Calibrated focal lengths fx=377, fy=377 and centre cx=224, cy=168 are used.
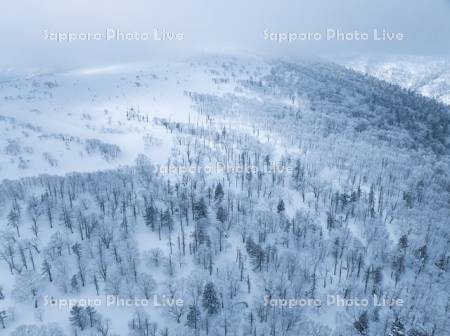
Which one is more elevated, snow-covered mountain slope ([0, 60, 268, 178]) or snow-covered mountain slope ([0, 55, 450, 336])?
snow-covered mountain slope ([0, 60, 268, 178])

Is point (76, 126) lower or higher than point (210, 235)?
higher

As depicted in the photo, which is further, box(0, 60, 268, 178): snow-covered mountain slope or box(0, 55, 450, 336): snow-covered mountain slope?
box(0, 60, 268, 178): snow-covered mountain slope

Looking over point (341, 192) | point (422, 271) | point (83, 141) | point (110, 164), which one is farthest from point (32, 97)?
point (422, 271)

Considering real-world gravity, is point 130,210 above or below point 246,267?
above

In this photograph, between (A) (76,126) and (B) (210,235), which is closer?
(B) (210,235)

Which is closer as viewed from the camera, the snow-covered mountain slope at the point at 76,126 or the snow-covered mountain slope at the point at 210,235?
the snow-covered mountain slope at the point at 210,235

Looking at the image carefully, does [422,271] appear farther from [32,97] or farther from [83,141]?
[32,97]

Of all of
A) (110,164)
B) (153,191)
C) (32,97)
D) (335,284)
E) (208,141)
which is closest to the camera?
(335,284)

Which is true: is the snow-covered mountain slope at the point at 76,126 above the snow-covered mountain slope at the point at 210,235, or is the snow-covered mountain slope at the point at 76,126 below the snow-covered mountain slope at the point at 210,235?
above
